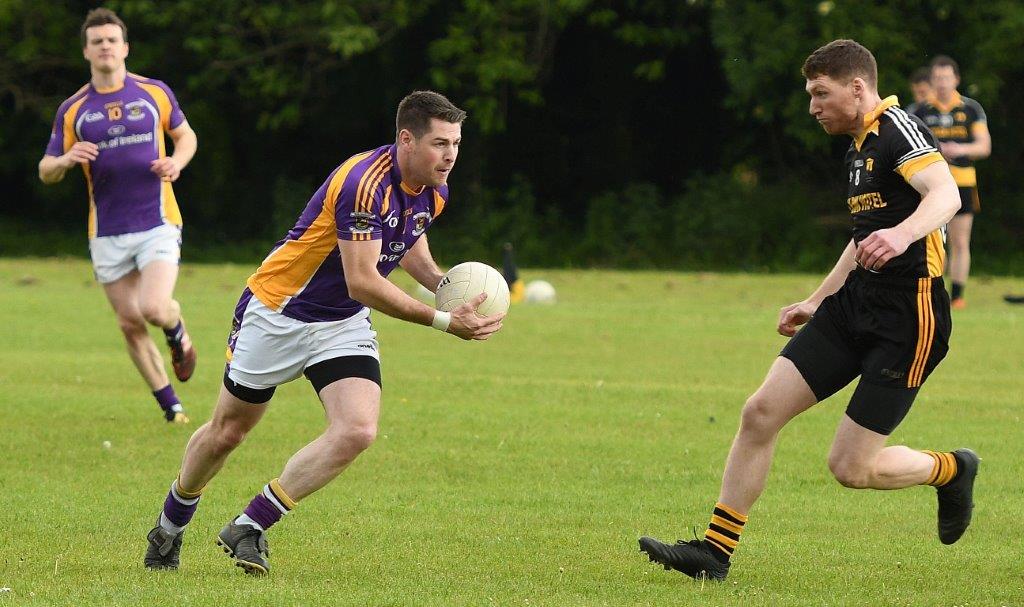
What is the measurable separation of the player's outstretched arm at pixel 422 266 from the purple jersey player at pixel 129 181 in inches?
159

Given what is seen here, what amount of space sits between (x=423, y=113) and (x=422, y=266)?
0.89 metres

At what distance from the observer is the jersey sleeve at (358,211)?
6055mm

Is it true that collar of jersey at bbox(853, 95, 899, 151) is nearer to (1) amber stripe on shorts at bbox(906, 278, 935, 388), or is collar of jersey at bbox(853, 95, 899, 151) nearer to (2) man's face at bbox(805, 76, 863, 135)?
(2) man's face at bbox(805, 76, 863, 135)

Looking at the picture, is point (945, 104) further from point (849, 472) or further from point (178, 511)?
point (178, 511)

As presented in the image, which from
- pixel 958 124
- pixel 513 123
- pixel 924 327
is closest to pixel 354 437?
pixel 924 327

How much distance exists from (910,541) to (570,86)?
2445 centimetres

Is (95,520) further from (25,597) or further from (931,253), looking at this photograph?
(931,253)

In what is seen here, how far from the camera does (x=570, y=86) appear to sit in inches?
1216

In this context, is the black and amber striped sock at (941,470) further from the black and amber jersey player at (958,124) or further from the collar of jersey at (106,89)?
the black and amber jersey player at (958,124)

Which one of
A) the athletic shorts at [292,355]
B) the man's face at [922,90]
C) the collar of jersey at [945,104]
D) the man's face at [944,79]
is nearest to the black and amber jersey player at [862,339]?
the athletic shorts at [292,355]

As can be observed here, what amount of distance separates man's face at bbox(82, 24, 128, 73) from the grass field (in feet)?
8.10

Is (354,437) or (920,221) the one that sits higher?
(920,221)

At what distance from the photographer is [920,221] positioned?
5809 mm

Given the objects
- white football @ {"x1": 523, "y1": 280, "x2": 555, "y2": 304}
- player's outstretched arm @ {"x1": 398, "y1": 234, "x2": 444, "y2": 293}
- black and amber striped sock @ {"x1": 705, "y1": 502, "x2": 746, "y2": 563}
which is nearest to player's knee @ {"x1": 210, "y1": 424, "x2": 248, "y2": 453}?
player's outstretched arm @ {"x1": 398, "y1": 234, "x2": 444, "y2": 293}
